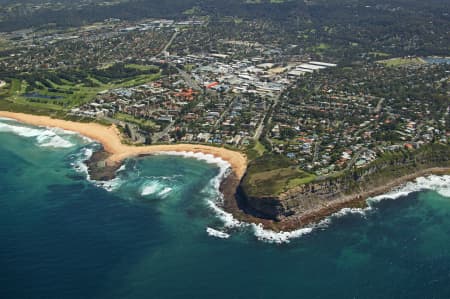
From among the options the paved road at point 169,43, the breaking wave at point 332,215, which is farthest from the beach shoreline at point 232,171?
the paved road at point 169,43

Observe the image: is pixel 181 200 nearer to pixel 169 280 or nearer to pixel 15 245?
pixel 169 280

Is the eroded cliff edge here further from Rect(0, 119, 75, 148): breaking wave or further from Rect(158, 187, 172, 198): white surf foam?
Rect(0, 119, 75, 148): breaking wave

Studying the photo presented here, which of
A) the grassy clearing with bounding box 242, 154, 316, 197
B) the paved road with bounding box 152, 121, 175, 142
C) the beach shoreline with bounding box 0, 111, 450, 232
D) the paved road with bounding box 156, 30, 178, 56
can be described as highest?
the paved road with bounding box 156, 30, 178, 56

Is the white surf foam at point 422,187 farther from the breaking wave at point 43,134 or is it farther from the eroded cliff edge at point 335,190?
the breaking wave at point 43,134

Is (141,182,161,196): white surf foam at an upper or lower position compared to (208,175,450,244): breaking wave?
lower

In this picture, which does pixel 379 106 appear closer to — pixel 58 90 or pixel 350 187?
pixel 350 187

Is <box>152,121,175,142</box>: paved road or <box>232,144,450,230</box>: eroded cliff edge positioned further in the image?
<box>152,121,175,142</box>: paved road

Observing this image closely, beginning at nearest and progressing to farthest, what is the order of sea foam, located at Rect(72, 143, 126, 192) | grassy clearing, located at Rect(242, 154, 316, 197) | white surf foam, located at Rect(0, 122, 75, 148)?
grassy clearing, located at Rect(242, 154, 316, 197) → sea foam, located at Rect(72, 143, 126, 192) → white surf foam, located at Rect(0, 122, 75, 148)

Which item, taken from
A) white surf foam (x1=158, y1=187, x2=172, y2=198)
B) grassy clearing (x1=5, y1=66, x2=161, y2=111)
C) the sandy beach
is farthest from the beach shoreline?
grassy clearing (x1=5, y1=66, x2=161, y2=111)
